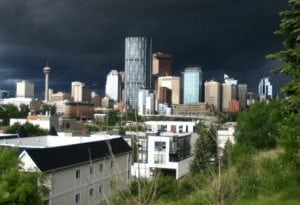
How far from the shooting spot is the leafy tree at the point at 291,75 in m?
12.5

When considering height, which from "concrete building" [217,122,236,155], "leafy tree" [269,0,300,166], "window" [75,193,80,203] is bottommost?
"window" [75,193,80,203]

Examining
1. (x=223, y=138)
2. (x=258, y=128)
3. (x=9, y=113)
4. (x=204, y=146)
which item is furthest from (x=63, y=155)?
(x=9, y=113)

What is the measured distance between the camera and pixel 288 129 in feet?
41.4

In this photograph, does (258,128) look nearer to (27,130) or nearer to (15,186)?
(15,186)

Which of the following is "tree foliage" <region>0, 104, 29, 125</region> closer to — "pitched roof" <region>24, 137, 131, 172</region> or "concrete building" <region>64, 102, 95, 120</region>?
"concrete building" <region>64, 102, 95, 120</region>

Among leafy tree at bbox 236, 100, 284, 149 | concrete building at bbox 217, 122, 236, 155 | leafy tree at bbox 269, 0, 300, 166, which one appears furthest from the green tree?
leafy tree at bbox 236, 100, 284, 149

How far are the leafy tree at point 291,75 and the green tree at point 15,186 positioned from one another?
1126 cm

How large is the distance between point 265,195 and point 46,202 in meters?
15.2

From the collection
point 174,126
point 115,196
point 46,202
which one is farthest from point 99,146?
point 174,126

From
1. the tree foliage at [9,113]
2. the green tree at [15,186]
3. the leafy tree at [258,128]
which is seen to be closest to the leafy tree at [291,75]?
the green tree at [15,186]

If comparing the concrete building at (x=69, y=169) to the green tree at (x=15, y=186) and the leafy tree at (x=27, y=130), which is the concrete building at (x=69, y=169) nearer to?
the green tree at (x=15, y=186)

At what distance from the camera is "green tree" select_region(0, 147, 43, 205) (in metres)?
19.4

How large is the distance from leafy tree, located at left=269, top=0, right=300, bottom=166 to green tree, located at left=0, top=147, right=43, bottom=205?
1126cm

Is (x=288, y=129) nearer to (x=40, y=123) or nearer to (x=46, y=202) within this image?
(x=46, y=202)
